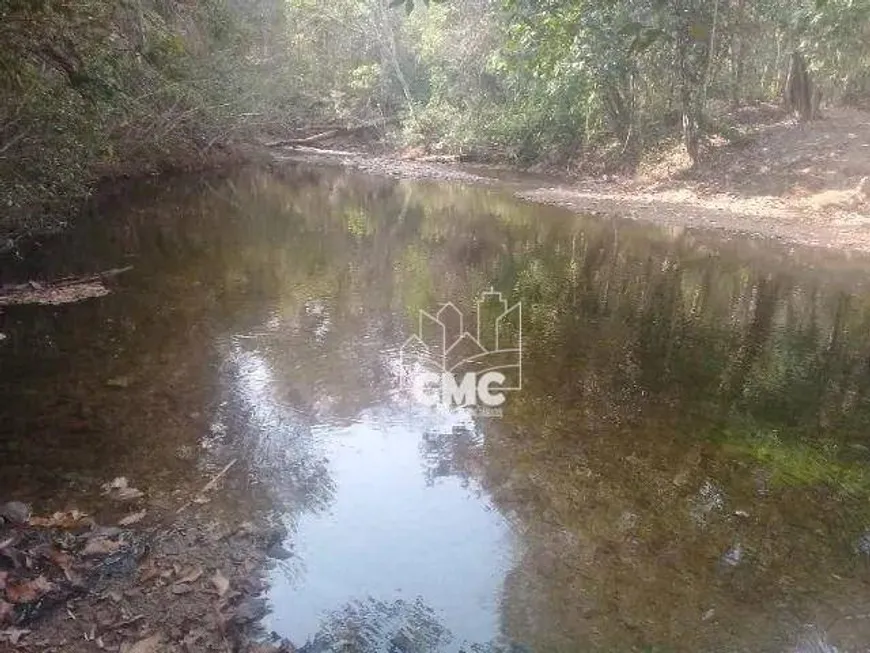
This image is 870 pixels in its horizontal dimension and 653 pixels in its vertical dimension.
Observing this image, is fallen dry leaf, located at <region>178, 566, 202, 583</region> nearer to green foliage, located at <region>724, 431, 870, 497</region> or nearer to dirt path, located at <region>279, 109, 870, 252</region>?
green foliage, located at <region>724, 431, 870, 497</region>

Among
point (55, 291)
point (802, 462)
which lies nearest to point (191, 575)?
point (802, 462)

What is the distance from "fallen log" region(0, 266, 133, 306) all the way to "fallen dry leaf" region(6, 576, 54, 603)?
6.25 meters

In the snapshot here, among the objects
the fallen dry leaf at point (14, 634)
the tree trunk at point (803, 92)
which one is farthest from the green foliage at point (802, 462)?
the tree trunk at point (803, 92)

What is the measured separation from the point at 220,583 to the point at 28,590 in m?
0.97

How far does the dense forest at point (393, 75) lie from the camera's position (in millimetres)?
8570

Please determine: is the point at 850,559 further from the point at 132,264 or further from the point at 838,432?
the point at 132,264

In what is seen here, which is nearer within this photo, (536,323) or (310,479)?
(310,479)

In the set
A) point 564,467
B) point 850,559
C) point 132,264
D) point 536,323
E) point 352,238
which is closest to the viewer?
point 850,559

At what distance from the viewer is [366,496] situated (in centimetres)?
541

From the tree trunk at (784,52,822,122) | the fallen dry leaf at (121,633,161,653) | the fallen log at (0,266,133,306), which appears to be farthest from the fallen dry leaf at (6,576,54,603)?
the tree trunk at (784,52,822,122)

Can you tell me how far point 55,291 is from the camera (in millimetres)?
9875

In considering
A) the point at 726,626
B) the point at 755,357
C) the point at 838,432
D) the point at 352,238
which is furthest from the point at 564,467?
the point at 352,238

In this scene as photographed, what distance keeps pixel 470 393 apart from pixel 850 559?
11.7 feet

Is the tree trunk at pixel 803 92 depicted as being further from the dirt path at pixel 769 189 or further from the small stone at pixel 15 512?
the small stone at pixel 15 512
